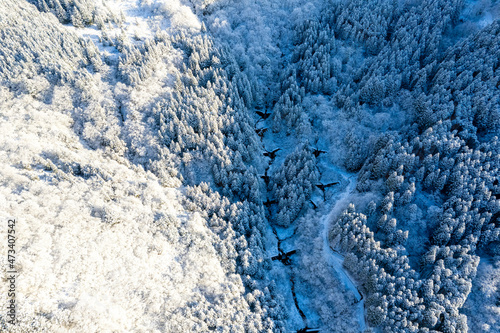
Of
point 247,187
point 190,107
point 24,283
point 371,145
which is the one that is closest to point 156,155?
point 190,107

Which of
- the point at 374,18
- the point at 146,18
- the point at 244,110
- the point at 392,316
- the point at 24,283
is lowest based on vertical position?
the point at 24,283

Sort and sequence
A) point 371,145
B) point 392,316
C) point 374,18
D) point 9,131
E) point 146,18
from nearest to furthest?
1. point 392,316
2. point 9,131
3. point 371,145
4. point 146,18
5. point 374,18

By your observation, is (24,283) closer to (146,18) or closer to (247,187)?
(247,187)

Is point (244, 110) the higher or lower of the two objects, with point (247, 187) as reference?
higher

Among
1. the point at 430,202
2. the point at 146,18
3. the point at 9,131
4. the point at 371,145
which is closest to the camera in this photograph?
the point at 9,131

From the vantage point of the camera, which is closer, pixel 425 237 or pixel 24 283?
pixel 24 283

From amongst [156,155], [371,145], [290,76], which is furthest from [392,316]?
[290,76]
